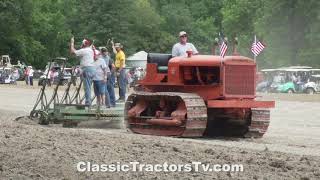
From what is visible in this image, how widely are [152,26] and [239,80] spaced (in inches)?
3451

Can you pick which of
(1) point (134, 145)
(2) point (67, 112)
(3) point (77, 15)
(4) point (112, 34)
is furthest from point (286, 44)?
(1) point (134, 145)

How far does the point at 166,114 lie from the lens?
16156 mm

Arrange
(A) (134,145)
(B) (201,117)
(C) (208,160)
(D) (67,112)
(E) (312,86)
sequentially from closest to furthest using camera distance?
(C) (208,160)
(A) (134,145)
(B) (201,117)
(D) (67,112)
(E) (312,86)

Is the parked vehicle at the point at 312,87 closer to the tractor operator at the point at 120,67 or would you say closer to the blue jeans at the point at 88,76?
the tractor operator at the point at 120,67

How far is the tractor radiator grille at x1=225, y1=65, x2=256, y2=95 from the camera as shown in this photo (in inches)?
627

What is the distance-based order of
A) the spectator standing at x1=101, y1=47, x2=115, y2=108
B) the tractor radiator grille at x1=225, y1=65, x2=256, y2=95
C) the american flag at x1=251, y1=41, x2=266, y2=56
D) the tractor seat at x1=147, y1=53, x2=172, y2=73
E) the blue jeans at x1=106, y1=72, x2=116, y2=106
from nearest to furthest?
the tractor radiator grille at x1=225, y1=65, x2=256, y2=95 < the tractor seat at x1=147, y1=53, x2=172, y2=73 < the spectator standing at x1=101, y1=47, x2=115, y2=108 < the blue jeans at x1=106, y1=72, x2=116, y2=106 < the american flag at x1=251, y1=41, x2=266, y2=56

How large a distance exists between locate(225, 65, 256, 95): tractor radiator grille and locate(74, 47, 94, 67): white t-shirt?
4501 mm

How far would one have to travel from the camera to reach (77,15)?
307 feet

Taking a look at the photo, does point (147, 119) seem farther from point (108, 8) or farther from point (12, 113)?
point (108, 8)

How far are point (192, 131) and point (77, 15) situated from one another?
7929cm

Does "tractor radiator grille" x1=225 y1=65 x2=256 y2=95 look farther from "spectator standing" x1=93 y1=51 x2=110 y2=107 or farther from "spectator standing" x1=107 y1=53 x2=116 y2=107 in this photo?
"spectator standing" x1=107 y1=53 x2=116 y2=107

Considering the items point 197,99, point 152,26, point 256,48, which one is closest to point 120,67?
point 197,99

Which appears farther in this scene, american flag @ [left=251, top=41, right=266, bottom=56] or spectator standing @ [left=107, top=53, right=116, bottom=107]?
american flag @ [left=251, top=41, right=266, bottom=56]

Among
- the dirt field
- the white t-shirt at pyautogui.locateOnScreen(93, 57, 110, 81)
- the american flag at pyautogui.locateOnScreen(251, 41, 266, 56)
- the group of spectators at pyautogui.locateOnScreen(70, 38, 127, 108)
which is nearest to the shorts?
the group of spectators at pyautogui.locateOnScreen(70, 38, 127, 108)
